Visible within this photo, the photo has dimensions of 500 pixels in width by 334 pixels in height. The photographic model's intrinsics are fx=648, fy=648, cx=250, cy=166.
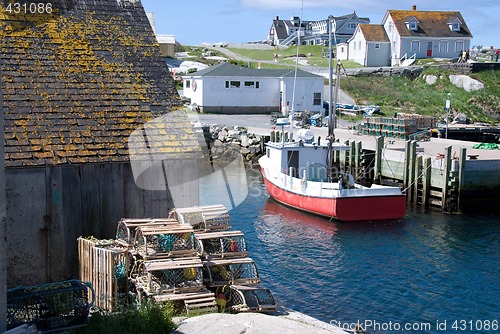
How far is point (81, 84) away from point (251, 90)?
38.5 meters

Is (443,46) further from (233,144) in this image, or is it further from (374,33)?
(233,144)

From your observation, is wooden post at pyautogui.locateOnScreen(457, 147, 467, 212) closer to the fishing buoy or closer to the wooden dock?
the wooden dock

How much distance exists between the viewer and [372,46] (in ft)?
226

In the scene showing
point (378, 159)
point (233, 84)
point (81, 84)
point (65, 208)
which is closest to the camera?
point (65, 208)

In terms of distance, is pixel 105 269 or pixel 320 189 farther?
pixel 320 189

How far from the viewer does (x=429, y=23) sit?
226ft

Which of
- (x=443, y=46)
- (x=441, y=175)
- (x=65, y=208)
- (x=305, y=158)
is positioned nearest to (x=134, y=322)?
(x=65, y=208)

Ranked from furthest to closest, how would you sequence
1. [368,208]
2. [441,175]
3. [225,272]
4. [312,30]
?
1. [312,30]
2. [441,175]
3. [368,208]
4. [225,272]

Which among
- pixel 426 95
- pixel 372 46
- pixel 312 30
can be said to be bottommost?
pixel 426 95

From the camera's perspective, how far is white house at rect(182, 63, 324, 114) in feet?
163

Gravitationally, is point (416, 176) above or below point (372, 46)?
below

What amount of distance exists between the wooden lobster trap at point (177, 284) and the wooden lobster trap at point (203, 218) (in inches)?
48.1

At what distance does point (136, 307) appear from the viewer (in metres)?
9.89

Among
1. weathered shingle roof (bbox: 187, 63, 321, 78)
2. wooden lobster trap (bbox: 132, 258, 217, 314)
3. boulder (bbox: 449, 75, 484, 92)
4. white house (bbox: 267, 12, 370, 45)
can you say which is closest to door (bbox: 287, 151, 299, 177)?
wooden lobster trap (bbox: 132, 258, 217, 314)
